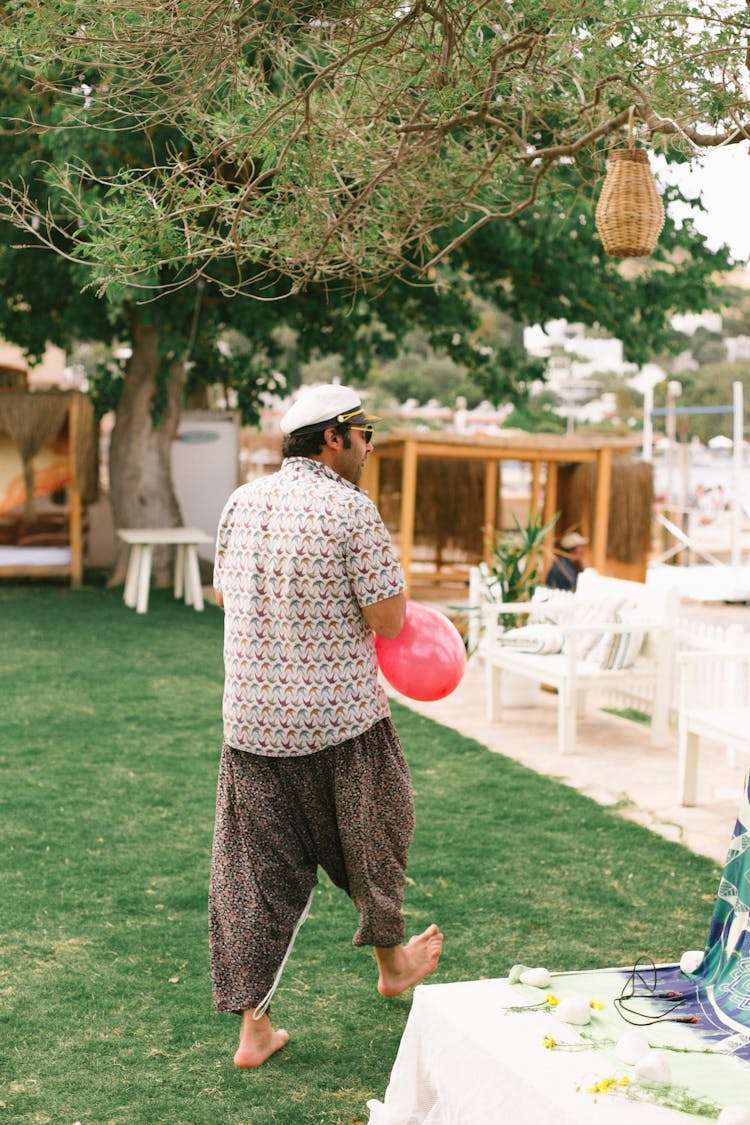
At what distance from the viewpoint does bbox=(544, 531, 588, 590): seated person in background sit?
10.2m

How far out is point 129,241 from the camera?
384cm

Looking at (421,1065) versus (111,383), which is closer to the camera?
(421,1065)

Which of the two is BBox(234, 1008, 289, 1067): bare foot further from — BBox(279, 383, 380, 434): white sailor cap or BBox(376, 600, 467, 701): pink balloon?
BBox(279, 383, 380, 434): white sailor cap

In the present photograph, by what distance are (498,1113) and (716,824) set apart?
3.66m

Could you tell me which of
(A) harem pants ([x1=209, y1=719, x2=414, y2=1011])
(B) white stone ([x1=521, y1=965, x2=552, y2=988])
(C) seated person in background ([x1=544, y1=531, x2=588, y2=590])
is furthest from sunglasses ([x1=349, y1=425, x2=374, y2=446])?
(C) seated person in background ([x1=544, y1=531, x2=588, y2=590])

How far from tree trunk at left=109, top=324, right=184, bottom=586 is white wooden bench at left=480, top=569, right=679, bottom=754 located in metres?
7.64

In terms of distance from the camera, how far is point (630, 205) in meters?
3.88

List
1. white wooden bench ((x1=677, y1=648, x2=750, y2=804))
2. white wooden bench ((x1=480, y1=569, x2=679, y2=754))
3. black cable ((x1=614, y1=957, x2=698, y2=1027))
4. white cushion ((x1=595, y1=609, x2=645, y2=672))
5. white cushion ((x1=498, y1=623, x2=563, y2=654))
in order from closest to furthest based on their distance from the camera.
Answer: black cable ((x1=614, y1=957, x2=698, y2=1027)) < white wooden bench ((x1=677, y1=648, x2=750, y2=804)) < white wooden bench ((x1=480, y1=569, x2=679, y2=754)) < white cushion ((x1=595, y1=609, x2=645, y2=672)) < white cushion ((x1=498, y1=623, x2=563, y2=654))

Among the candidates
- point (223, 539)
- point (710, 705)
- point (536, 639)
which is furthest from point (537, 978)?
point (536, 639)

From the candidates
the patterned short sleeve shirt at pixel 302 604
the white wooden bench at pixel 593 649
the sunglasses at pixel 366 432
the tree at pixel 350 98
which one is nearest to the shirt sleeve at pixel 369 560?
the patterned short sleeve shirt at pixel 302 604

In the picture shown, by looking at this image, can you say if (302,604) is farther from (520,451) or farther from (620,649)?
(520,451)

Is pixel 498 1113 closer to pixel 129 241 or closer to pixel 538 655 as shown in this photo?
pixel 129 241

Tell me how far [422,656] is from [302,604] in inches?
17.3

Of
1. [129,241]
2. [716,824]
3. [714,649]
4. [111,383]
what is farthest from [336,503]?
[111,383]
